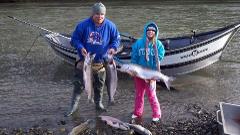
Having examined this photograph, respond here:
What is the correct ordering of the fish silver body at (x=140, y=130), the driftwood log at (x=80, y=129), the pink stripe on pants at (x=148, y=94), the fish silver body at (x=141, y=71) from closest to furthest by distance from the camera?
the fish silver body at (x=140, y=130) < the driftwood log at (x=80, y=129) < the fish silver body at (x=141, y=71) < the pink stripe on pants at (x=148, y=94)

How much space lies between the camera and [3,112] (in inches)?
362

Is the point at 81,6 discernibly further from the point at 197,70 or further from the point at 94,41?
the point at 94,41

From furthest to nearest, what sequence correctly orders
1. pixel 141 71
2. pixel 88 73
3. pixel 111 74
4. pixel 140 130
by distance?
pixel 111 74
pixel 88 73
pixel 141 71
pixel 140 130

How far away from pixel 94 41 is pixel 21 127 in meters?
2.29

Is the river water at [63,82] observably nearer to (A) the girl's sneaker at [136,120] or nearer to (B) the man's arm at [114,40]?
(A) the girl's sneaker at [136,120]

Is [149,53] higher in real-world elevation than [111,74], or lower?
higher

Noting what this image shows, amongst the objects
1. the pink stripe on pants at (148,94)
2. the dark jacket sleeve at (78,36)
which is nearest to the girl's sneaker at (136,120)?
the pink stripe on pants at (148,94)

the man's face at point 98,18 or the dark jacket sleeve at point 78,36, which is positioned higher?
the man's face at point 98,18

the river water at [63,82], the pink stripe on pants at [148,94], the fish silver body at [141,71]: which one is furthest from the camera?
the river water at [63,82]

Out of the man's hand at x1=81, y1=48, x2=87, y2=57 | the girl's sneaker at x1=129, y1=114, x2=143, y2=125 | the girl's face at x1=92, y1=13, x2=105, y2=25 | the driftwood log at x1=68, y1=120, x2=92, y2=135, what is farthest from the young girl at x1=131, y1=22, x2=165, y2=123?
the driftwood log at x1=68, y1=120, x2=92, y2=135

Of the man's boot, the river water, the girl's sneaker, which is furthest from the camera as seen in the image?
the river water

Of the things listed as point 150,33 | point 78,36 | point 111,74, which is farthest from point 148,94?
point 78,36

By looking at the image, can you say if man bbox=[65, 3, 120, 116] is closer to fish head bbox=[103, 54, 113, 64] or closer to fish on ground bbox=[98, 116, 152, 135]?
fish head bbox=[103, 54, 113, 64]

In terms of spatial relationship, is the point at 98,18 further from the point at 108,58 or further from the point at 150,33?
the point at 150,33
